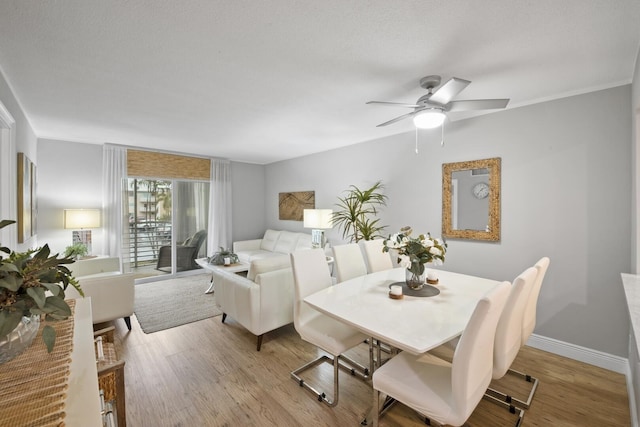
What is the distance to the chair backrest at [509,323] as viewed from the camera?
154 cm

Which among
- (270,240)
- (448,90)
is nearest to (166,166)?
(270,240)

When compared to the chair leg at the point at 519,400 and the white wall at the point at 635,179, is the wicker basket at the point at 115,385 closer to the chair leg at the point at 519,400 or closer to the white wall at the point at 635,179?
the chair leg at the point at 519,400

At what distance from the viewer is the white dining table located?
1.45 metres

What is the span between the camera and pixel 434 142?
3525 mm

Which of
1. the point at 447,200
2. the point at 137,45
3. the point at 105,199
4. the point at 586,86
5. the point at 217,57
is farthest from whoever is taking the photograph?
the point at 105,199

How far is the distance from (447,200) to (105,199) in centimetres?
521

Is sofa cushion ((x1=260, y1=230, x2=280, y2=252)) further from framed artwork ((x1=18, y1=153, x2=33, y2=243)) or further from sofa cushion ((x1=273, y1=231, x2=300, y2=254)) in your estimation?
framed artwork ((x1=18, y1=153, x2=33, y2=243))

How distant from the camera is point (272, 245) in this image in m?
5.82

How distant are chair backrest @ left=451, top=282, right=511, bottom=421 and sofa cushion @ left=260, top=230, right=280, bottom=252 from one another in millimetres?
4733

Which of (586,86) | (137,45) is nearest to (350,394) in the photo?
(137,45)

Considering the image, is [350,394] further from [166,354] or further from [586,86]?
[586,86]

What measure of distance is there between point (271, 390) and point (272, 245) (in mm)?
3791

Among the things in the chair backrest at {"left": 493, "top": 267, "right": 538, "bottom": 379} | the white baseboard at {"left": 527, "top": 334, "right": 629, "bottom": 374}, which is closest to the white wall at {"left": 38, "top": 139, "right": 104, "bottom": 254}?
the chair backrest at {"left": 493, "top": 267, "right": 538, "bottom": 379}

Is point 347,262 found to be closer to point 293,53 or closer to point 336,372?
point 336,372
